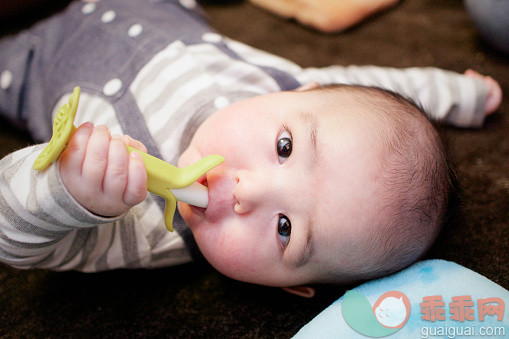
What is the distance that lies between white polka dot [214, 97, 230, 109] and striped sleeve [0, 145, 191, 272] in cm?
23

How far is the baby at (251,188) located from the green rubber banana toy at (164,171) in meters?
0.02

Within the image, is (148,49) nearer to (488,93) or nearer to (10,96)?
(10,96)

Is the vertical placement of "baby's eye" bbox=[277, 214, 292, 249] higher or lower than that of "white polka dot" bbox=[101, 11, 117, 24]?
lower

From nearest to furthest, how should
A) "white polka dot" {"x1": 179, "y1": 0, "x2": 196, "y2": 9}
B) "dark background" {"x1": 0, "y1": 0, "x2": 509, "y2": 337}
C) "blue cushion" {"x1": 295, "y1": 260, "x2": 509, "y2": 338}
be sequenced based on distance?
"blue cushion" {"x1": 295, "y1": 260, "x2": 509, "y2": 338} < "dark background" {"x1": 0, "y1": 0, "x2": 509, "y2": 337} < "white polka dot" {"x1": 179, "y1": 0, "x2": 196, "y2": 9}

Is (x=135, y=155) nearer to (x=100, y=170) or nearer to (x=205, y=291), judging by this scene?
(x=100, y=170)

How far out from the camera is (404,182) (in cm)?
65

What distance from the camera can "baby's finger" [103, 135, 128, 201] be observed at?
539 mm

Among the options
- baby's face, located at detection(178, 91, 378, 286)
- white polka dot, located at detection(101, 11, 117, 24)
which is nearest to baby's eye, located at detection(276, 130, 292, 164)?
baby's face, located at detection(178, 91, 378, 286)

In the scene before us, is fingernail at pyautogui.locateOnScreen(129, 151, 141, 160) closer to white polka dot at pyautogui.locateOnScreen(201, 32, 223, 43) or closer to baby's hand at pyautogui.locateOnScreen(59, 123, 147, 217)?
baby's hand at pyautogui.locateOnScreen(59, 123, 147, 217)

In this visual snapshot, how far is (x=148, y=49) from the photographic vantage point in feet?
3.13

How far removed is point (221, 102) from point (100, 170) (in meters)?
0.37

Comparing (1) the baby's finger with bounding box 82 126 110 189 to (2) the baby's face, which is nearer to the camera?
(1) the baby's finger with bounding box 82 126 110 189

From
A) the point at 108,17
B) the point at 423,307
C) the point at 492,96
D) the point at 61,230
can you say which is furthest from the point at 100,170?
the point at 492,96

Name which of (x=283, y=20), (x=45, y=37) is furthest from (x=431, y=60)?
(x=45, y=37)
